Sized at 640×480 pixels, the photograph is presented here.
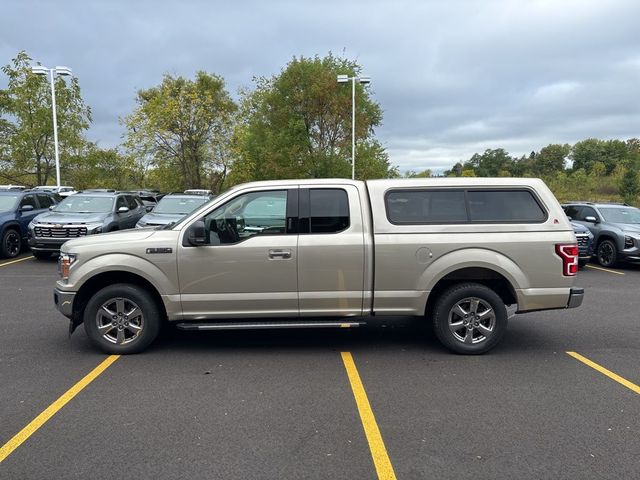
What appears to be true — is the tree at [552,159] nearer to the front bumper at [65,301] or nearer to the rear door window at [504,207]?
the rear door window at [504,207]

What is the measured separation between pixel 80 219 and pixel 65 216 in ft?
1.56

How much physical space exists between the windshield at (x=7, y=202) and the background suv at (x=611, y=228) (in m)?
15.3

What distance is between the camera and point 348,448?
3398 mm

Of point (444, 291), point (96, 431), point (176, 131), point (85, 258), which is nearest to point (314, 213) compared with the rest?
point (444, 291)

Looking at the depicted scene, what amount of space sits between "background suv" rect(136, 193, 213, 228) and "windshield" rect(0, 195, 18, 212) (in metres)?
3.49

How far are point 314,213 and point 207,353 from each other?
1.99 meters

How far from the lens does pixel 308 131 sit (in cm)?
3003

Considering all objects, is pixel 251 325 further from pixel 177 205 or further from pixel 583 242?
pixel 177 205

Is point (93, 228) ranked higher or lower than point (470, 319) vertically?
higher

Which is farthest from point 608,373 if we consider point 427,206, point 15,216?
point 15,216

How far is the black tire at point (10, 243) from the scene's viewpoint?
39.6 feet

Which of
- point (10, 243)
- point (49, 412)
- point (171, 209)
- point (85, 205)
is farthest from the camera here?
point (171, 209)

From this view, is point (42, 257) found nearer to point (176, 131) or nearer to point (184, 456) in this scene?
point (184, 456)

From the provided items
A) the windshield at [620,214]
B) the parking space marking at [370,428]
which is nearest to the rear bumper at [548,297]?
the parking space marking at [370,428]
